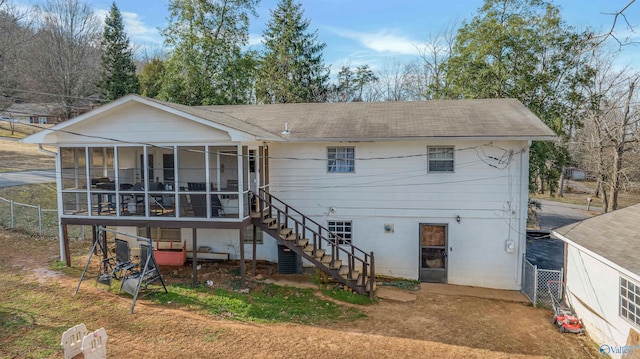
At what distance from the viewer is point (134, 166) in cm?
1367

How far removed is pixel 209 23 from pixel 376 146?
65.0 ft

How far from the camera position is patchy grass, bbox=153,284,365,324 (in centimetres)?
881

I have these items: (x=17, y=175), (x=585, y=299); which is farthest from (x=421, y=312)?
(x=17, y=175)

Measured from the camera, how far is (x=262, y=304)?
9.45 m

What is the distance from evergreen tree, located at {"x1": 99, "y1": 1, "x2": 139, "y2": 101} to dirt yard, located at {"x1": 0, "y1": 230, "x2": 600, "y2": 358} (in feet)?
88.2

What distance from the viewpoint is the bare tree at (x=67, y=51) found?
3416 cm

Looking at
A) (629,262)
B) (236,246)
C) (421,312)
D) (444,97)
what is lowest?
(421,312)

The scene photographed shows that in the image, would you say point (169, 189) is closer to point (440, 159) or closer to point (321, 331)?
point (321, 331)

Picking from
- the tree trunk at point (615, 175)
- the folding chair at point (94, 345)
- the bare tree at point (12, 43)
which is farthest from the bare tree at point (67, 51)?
the tree trunk at point (615, 175)

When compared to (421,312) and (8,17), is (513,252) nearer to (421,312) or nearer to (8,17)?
(421,312)

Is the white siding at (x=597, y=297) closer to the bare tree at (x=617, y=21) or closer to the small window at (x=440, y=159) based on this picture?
the small window at (x=440, y=159)

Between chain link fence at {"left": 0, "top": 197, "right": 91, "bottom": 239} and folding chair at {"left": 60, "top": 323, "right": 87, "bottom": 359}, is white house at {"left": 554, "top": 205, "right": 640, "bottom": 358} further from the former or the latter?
chain link fence at {"left": 0, "top": 197, "right": 91, "bottom": 239}

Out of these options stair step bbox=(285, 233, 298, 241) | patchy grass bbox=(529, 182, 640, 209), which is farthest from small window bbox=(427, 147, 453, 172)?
patchy grass bbox=(529, 182, 640, 209)

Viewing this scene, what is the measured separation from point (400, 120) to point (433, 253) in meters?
4.65
